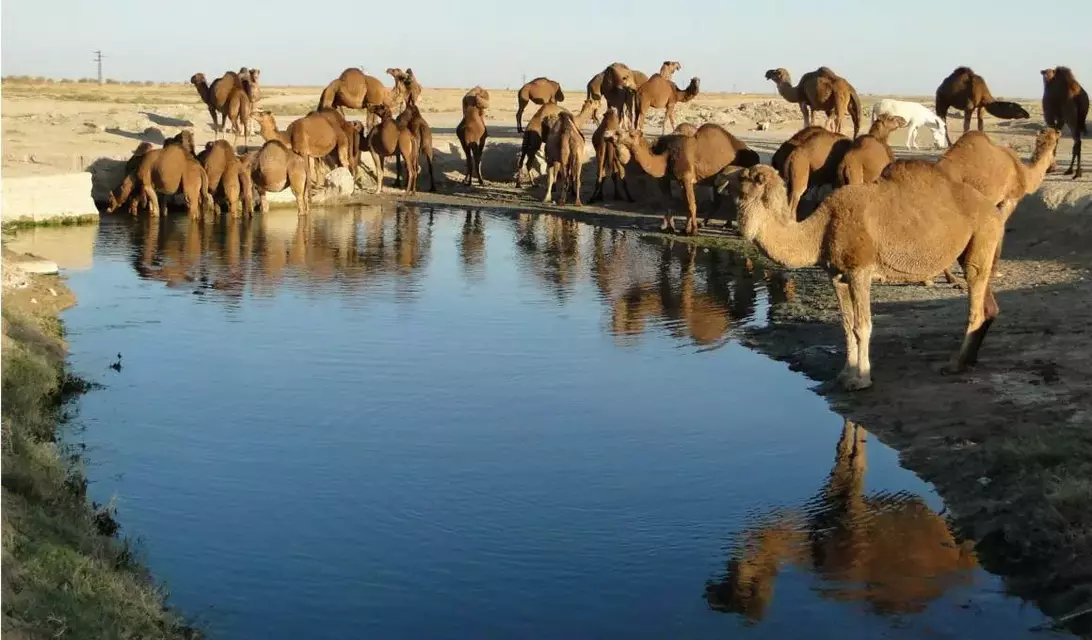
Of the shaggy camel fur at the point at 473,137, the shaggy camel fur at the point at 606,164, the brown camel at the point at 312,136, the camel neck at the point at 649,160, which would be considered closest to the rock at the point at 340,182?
the brown camel at the point at 312,136

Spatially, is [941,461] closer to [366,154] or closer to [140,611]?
[140,611]

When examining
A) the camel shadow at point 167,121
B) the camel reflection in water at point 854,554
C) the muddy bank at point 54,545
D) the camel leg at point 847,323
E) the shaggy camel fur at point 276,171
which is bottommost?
the camel reflection in water at point 854,554

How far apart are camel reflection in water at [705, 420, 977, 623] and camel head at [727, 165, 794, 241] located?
8.19 ft

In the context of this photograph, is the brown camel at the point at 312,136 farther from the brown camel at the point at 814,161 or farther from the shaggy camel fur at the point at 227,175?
the brown camel at the point at 814,161

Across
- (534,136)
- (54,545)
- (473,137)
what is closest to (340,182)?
(473,137)


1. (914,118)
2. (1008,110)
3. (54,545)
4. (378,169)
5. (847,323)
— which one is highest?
(1008,110)

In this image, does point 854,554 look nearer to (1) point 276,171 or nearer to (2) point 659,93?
(1) point 276,171

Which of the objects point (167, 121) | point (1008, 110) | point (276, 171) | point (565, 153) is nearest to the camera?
point (276, 171)

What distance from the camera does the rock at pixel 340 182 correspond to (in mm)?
28844

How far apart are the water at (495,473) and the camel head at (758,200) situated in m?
→ 1.57

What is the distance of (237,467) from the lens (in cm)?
981

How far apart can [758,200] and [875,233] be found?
1030mm

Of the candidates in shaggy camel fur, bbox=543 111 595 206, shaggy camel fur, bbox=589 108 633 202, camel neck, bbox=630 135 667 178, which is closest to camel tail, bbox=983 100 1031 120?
shaggy camel fur, bbox=589 108 633 202

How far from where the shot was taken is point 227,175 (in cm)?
2458
